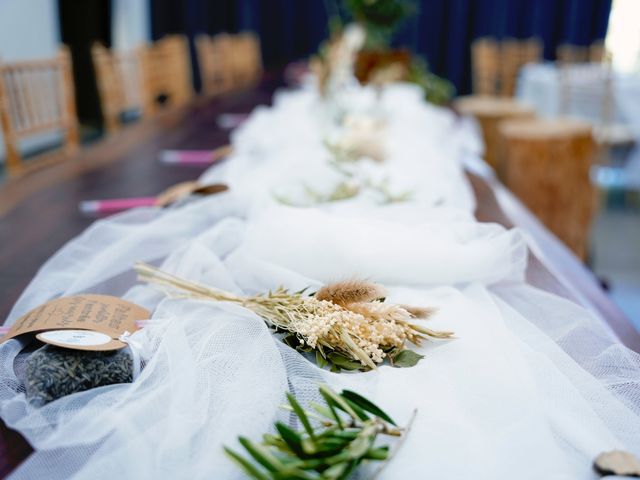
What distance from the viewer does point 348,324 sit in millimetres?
690

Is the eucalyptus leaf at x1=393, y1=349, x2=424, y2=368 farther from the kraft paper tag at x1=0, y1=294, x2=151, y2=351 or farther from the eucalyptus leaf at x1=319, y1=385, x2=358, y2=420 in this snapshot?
the kraft paper tag at x1=0, y1=294, x2=151, y2=351

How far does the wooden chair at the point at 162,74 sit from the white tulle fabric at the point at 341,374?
2.63 meters

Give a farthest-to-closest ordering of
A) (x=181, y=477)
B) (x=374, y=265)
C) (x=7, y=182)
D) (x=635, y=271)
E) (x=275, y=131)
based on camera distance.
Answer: (x=635, y=271) → (x=275, y=131) → (x=7, y=182) → (x=374, y=265) → (x=181, y=477)

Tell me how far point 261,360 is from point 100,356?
17 centimetres

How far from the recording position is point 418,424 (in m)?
0.59

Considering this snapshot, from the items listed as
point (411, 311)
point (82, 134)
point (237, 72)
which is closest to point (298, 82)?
point (237, 72)

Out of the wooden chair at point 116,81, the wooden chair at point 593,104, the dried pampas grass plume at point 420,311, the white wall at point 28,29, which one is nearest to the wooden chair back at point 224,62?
the wooden chair at point 116,81

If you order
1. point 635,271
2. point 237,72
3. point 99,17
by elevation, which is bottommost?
point 635,271

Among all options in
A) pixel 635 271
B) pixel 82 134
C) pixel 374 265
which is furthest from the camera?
pixel 82 134

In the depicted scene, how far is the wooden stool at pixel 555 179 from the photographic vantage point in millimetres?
3168

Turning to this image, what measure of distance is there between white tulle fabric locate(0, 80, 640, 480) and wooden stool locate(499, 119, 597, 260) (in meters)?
2.24

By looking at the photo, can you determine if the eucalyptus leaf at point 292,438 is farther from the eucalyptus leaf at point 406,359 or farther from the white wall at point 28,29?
the white wall at point 28,29

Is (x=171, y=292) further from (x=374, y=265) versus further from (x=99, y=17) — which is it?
(x=99, y=17)

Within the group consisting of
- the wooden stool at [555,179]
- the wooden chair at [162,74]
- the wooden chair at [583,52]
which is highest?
the wooden chair at [162,74]
